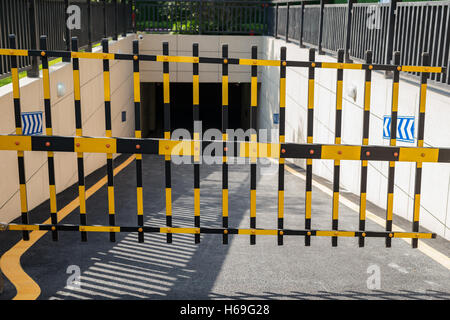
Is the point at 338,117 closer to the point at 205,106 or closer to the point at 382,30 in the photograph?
the point at 382,30

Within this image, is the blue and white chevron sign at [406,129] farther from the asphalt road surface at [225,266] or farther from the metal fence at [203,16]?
the metal fence at [203,16]

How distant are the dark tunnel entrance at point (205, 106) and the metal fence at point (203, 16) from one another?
430 cm

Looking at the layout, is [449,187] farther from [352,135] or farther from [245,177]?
[245,177]

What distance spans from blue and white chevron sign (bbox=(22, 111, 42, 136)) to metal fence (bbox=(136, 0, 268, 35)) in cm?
1333

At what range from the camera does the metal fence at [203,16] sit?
2108 centimetres

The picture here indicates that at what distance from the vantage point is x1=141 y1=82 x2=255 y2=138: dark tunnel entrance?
1056 inches

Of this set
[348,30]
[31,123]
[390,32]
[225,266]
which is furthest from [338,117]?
[348,30]

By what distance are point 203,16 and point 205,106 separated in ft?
36.1

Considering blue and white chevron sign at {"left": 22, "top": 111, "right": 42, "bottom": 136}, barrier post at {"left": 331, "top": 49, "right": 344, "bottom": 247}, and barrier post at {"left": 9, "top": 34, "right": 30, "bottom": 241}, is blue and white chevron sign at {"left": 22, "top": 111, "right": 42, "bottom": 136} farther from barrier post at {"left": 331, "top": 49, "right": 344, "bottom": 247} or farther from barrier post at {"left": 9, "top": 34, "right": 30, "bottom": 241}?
barrier post at {"left": 331, "top": 49, "right": 344, "bottom": 247}

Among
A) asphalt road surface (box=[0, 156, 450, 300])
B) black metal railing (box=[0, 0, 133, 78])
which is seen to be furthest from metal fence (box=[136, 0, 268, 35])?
asphalt road surface (box=[0, 156, 450, 300])

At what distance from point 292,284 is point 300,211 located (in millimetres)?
3082

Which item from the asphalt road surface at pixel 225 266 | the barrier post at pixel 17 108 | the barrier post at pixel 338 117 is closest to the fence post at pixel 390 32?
the asphalt road surface at pixel 225 266
